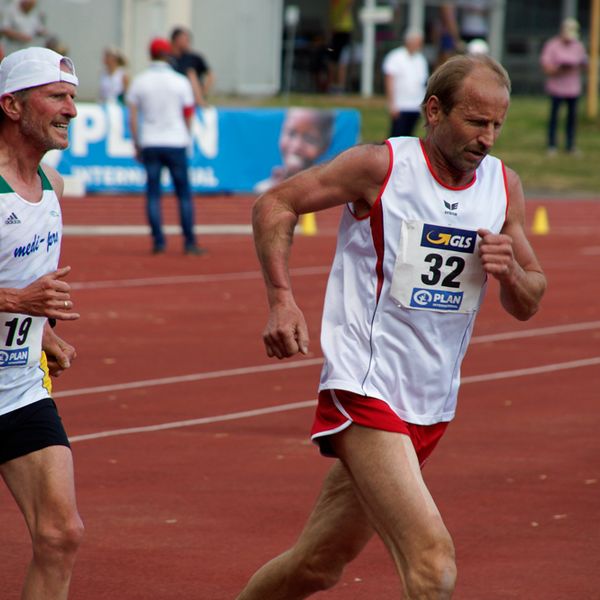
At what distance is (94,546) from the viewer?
661 cm

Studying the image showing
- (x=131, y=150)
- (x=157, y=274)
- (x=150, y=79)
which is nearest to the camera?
(x=157, y=274)

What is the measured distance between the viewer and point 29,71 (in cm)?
504

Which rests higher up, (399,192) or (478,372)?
(399,192)

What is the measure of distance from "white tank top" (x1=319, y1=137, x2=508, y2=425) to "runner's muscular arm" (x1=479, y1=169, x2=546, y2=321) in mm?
121

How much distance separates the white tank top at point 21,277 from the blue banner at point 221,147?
17307 millimetres

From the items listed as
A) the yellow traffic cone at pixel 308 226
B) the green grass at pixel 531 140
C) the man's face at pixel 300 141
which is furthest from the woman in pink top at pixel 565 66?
the yellow traffic cone at pixel 308 226

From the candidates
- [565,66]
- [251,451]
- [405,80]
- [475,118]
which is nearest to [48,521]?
[475,118]

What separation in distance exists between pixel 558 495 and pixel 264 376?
135 inches

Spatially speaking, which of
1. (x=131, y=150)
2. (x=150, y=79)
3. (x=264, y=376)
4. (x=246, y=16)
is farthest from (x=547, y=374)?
(x=246, y=16)

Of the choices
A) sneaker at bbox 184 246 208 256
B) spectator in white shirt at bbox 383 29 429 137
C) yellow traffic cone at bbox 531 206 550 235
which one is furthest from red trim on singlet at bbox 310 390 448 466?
spectator in white shirt at bbox 383 29 429 137

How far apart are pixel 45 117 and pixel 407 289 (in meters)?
1.33

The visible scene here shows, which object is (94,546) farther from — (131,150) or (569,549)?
(131,150)

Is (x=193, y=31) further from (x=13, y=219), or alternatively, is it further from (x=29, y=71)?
(x=13, y=219)

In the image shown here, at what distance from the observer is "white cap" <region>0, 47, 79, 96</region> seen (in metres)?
5.04
